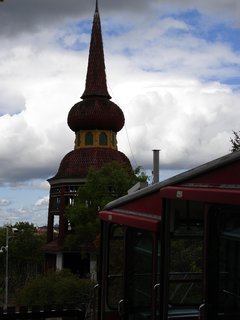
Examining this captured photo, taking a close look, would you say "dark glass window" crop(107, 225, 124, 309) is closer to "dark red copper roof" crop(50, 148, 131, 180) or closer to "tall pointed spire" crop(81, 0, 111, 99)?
"dark red copper roof" crop(50, 148, 131, 180)

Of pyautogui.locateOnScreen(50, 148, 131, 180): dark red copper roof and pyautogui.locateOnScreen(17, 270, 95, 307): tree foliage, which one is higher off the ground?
pyautogui.locateOnScreen(50, 148, 131, 180): dark red copper roof

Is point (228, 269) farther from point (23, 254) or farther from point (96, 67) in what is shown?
point (23, 254)

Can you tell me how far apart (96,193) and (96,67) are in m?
17.8

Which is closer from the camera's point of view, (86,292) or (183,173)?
(183,173)

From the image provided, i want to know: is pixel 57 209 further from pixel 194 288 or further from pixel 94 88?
pixel 194 288

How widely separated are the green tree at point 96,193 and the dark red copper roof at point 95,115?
11325 mm

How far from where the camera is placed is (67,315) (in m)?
8.29

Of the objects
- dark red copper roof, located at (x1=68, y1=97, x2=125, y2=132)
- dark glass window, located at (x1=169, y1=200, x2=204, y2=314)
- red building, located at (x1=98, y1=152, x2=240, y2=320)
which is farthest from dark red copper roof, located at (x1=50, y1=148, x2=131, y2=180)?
dark glass window, located at (x1=169, y1=200, x2=204, y2=314)

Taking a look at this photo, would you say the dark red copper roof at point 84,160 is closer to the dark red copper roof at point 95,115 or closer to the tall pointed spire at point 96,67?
the dark red copper roof at point 95,115

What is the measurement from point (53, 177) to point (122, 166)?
1082 centimetres

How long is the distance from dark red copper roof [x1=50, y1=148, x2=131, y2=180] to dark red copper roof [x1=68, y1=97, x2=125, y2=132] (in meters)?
2.00

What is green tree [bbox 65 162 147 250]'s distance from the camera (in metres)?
32.7

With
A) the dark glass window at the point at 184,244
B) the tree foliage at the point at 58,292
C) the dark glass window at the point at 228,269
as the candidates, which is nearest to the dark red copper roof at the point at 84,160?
the tree foliage at the point at 58,292

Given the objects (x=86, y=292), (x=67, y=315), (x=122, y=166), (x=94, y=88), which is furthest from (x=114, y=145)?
(x=67, y=315)
